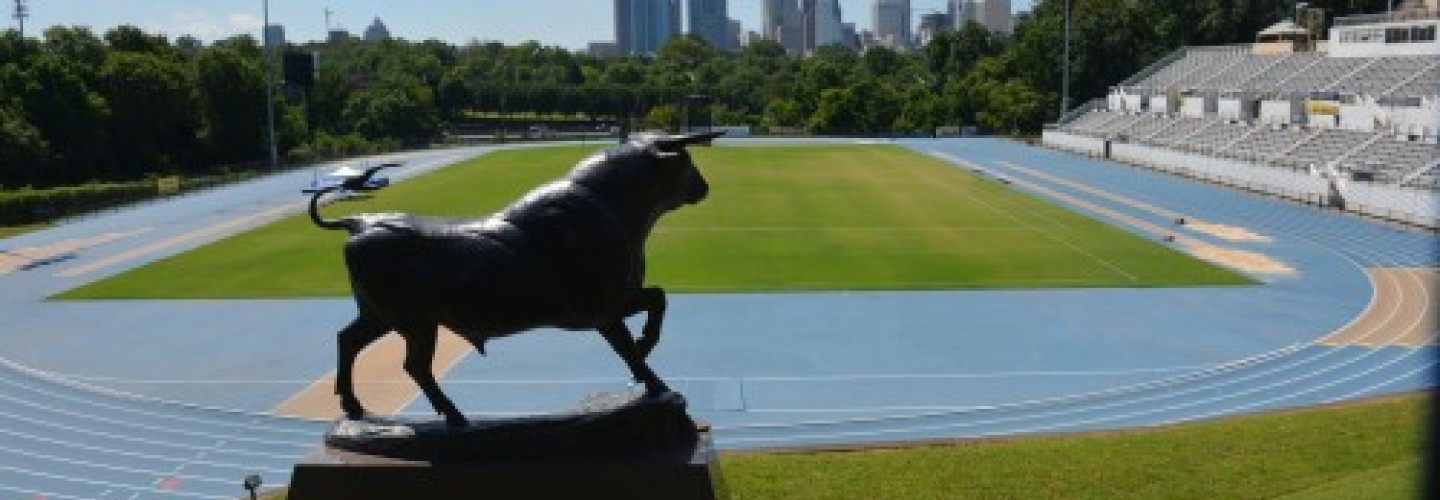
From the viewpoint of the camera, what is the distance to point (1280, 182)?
47.3m

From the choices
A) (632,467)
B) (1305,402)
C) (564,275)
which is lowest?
(1305,402)

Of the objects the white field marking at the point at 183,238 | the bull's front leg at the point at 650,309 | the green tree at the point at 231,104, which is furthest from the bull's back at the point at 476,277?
the green tree at the point at 231,104

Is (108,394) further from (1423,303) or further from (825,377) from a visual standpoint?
(1423,303)

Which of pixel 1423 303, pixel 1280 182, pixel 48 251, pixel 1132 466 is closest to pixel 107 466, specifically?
pixel 1132 466

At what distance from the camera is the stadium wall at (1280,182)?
3828cm

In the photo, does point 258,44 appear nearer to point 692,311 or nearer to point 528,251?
point 692,311

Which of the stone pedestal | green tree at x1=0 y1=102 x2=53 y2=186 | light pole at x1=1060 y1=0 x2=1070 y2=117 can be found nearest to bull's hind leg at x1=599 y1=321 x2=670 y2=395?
the stone pedestal

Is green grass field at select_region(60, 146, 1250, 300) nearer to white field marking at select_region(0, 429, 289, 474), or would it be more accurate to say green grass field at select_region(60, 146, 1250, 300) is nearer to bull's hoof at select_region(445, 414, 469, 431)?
white field marking at select_region(0, 429, 289, 474)

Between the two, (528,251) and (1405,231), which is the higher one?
(528,251)

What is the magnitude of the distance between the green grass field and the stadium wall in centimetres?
863

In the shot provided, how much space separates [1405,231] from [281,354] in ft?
108

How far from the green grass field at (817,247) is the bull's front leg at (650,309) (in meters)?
17.2

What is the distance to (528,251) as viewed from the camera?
963 centimetres

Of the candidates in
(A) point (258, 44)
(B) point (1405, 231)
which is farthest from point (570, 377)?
(A) point (258, 44)
